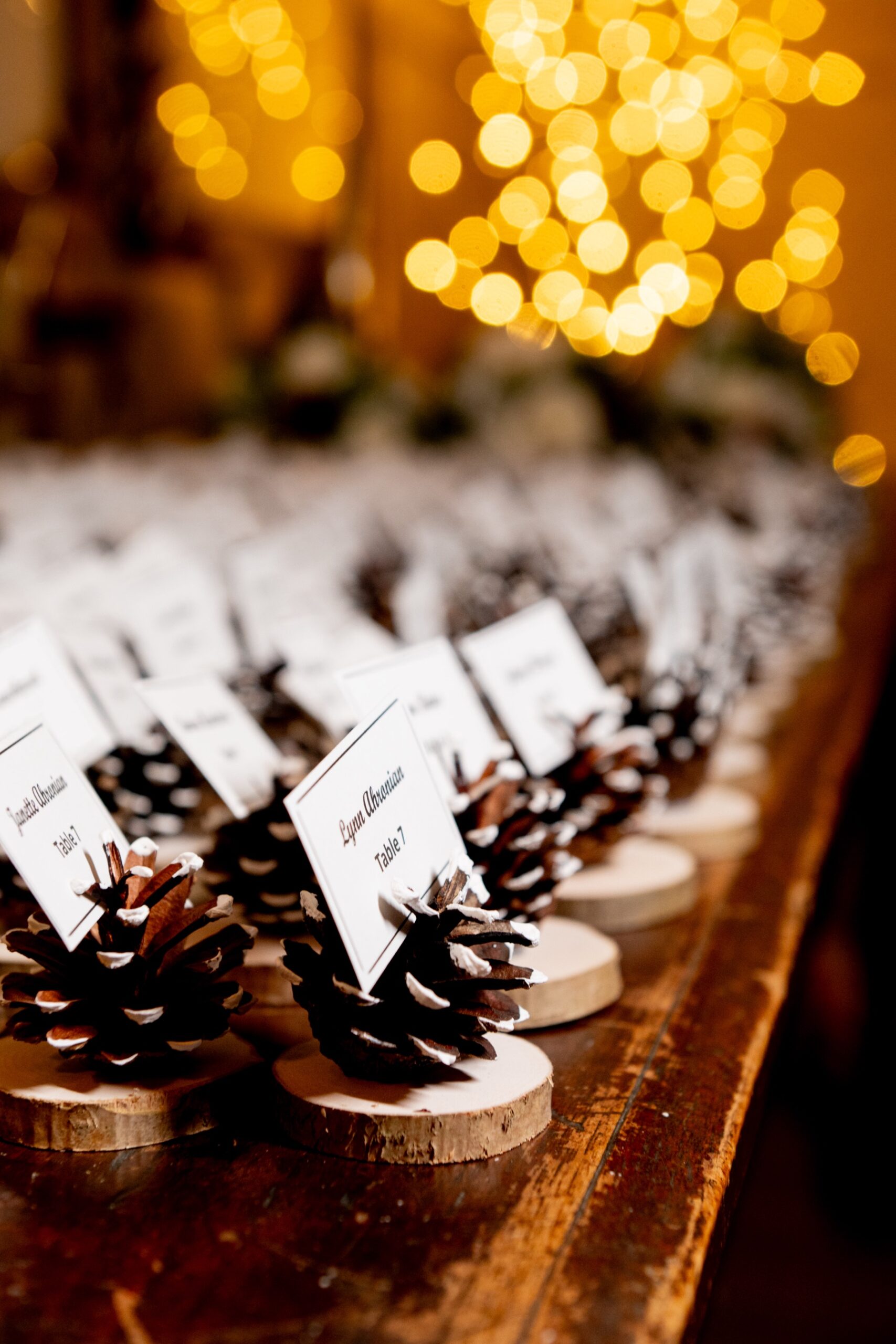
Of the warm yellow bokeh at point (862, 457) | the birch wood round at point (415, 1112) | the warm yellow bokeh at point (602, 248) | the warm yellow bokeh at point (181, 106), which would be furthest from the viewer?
the warm yellow bokeh at point (602, 248)

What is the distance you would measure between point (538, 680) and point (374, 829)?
33 cm

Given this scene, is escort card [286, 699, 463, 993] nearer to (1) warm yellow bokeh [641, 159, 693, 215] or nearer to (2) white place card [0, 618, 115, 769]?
(2) white place card [0, 618, 115, 769]

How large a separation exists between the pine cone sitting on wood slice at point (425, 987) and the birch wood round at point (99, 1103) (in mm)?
56

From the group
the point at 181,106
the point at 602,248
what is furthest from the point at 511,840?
the point at 602,248

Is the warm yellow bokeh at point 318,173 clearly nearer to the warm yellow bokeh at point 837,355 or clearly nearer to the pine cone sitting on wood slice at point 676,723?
the warm yellow bokeh at point 837,355

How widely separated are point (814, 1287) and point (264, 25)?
14.0ft

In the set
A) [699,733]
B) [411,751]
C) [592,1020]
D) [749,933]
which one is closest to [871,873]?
[699,733]

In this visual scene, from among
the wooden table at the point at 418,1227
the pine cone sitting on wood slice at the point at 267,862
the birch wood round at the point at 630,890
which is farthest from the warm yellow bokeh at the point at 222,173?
the wooden table at the point at 418,1227

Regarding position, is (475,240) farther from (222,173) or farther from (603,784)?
(603,784)

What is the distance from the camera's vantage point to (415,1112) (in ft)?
1.79

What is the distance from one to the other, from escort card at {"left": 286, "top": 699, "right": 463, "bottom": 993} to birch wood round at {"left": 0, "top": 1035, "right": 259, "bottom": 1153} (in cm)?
9

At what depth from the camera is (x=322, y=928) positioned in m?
0.57

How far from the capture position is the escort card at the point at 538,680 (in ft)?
2.75

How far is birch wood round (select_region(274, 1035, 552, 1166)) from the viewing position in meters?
0.55
